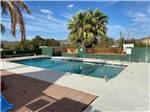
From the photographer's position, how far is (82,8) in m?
21.9

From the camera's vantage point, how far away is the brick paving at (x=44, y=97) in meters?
4.62

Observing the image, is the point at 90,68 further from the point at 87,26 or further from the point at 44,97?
the point at 44,97

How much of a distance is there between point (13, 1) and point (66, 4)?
1668 centimetres

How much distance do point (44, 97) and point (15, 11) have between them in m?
3.10

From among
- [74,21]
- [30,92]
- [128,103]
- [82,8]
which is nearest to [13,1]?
[30,92]

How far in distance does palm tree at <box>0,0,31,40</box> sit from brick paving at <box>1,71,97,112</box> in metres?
2.11

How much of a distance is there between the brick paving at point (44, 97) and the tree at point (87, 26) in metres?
14.3

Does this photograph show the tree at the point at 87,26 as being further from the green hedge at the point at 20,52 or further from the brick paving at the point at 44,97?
the brick paving at the point at 44,97

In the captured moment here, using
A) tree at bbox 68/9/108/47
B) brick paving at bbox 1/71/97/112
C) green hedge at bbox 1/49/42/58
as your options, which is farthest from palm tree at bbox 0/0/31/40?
tree at bbox 68/9/108/47

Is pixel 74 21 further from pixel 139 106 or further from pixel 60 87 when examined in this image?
pixel 139 106

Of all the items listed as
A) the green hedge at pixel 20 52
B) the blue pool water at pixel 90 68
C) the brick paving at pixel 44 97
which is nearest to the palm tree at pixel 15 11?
the brick paving at pixel 44 97

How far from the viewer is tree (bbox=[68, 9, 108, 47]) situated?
67.3 ft

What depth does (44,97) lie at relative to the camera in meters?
5.45

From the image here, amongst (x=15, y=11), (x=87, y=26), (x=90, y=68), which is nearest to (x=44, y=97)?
(x=15, y=11)
